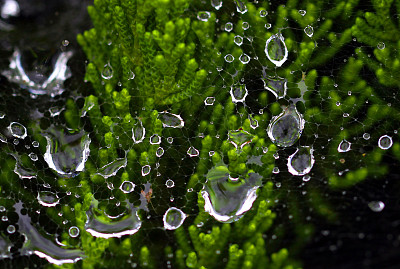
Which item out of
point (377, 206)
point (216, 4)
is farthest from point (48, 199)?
point (377, 206)

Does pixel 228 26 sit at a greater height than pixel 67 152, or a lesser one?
greater

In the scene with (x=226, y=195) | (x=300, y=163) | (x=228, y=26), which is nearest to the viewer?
(x=226, y=195)

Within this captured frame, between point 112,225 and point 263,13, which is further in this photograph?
point 263,13

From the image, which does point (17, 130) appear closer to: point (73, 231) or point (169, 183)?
point (73, 231)

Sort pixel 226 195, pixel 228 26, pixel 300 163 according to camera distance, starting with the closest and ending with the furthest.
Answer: pixel 226 195
pixel 300 163
pixel 228 26

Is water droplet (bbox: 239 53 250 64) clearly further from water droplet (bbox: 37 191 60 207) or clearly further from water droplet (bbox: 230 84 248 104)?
water droplet (bbox: 37 191 60 207)

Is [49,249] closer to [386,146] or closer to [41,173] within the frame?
[41,173]

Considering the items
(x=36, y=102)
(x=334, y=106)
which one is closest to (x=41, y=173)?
(x=36, y=102)
